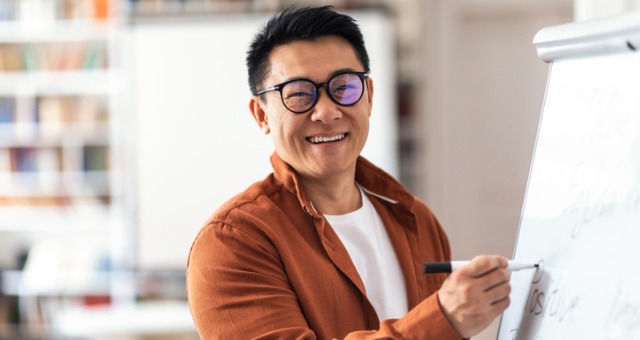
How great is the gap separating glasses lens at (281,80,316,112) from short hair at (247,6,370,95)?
2.8 inches

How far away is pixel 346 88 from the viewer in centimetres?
150

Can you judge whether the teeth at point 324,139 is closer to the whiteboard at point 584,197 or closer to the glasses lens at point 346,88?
the glasses lens at point 346,88

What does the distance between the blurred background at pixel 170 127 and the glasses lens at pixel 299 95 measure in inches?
163

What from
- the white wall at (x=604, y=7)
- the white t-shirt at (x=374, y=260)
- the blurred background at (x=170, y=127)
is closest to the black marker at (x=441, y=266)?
the white t-shirt at (x=374, y=260)

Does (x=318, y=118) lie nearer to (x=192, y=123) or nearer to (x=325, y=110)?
(x=325, y=110)

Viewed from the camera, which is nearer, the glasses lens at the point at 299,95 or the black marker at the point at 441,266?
the black marker at the point at 441,266

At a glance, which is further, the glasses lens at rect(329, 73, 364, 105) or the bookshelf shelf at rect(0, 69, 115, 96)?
the bookshelf shelf at rect(0, 69, 115, 96)

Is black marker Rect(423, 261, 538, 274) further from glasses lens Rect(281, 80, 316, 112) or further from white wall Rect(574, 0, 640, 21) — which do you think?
white wall Rect(574, 0, 640, 21)

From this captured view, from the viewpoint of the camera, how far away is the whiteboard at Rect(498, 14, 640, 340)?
1213 millimetres

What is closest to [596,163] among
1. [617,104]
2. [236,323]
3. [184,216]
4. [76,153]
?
[617,104]

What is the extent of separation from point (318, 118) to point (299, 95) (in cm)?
5

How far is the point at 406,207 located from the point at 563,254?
1.28 ft

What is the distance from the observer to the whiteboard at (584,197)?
1.21 metres

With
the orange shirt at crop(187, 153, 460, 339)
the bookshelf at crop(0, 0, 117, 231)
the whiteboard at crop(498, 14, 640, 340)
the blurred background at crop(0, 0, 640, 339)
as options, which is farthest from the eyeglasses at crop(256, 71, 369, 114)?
the bookshelf at crop(0, 0, 117, 231)
